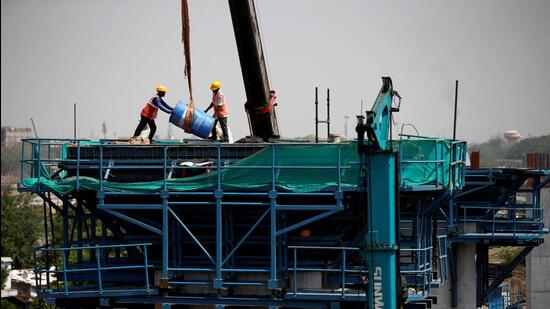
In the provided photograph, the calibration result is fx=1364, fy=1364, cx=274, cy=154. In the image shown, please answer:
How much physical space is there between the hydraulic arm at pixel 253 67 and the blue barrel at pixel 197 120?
1.04 m

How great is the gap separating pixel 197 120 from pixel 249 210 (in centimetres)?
360

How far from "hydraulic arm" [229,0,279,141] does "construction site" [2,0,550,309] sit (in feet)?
0.13

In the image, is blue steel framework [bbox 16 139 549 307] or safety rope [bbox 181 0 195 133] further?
safety rope [bbox 181 0 195 133]

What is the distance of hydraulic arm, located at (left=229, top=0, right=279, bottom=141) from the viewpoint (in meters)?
32.5

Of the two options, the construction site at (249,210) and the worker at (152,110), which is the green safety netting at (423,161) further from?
the worker at (152,110)

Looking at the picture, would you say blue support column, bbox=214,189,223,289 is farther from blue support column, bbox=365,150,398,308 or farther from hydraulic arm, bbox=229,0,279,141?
hydraulic arm, bbox=229,0,279,141

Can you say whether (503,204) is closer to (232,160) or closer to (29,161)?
(232,160)

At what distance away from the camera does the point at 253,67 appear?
32.7 metres

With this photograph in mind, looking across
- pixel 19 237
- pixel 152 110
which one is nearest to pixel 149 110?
pixel 152 110

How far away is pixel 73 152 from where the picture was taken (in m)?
31.0

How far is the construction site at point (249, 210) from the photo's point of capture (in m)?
28.5

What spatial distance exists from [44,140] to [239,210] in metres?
4.64

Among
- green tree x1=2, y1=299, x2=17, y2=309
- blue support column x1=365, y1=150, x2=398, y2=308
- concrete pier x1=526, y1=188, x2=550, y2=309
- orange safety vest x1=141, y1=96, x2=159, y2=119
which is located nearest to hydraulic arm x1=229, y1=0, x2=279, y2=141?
orange safety vest x1=141, y1=96, x2=159, y2=119

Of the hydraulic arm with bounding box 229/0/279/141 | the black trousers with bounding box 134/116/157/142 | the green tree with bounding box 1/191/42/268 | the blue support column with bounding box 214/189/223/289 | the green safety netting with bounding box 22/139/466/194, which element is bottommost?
the green tree with bounding box 1/191/42/268
